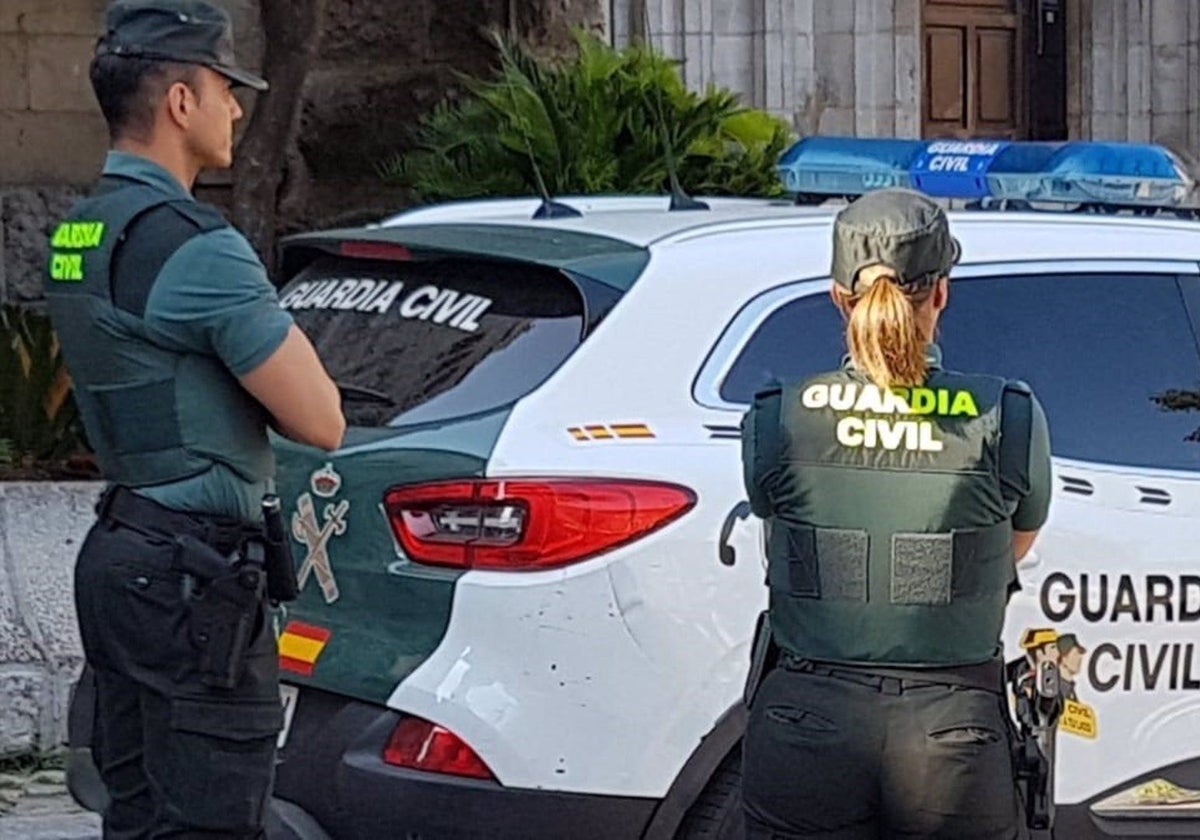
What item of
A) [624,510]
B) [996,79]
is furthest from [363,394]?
[996,79]

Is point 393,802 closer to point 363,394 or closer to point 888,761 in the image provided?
point 363,394

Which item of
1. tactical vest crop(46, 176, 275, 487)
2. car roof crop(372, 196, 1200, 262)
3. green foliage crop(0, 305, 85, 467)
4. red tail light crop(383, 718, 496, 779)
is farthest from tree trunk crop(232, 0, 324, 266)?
tactical vest crop(46, 176, 275, 487)

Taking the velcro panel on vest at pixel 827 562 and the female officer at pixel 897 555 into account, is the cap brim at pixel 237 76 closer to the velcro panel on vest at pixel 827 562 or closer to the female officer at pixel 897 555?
the female officer at pixel 897 555

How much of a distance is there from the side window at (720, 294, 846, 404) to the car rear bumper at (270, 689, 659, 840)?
0.85 meters

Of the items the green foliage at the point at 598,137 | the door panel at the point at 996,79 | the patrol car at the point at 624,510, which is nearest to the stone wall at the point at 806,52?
the door panel at the point at 996,79

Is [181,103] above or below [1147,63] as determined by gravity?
below

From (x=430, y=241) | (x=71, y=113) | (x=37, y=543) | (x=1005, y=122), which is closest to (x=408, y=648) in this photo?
(x=430, y=241)

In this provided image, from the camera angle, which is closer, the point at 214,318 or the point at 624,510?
the point at 214,318

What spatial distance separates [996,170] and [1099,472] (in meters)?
1.19

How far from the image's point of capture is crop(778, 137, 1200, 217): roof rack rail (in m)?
5.25

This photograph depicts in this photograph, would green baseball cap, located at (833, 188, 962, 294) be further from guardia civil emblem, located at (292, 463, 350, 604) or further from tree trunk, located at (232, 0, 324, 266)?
tree trunk, located at (232, 0, 324, 266)

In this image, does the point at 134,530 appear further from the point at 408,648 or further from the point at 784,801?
the point at 784,801

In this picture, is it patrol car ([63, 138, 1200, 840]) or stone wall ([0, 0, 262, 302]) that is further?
stone wall ([0, 0, 262, 302])

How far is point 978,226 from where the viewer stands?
187 inches
